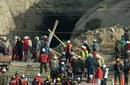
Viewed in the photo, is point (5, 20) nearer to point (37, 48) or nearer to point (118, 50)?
point (37, 48)

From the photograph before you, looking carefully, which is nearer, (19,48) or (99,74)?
(99,74)

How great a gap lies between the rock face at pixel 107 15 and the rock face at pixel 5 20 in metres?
7.22

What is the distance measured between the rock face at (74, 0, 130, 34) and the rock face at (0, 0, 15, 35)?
722 cm

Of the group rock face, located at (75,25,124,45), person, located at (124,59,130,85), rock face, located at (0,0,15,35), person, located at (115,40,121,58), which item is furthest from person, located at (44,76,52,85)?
rock face, located at (0,0,15,35)

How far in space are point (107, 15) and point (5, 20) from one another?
33.5 ft

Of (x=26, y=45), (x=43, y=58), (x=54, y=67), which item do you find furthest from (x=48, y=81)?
(x=26, y=45)

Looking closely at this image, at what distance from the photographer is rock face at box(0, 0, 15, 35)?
57284 mm

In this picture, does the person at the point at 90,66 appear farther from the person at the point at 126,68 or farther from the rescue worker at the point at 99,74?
the person at the point at 126,68

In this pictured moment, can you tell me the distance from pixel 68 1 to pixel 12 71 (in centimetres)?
1982

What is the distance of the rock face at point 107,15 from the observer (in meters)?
50.0

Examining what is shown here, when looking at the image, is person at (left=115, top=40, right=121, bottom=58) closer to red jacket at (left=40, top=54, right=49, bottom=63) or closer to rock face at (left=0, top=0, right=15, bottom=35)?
red jacket at (left=40, top=54, right=49, bottom=63)

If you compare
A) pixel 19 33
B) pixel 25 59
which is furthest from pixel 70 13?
pixel 25 59

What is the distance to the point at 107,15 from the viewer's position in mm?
51469

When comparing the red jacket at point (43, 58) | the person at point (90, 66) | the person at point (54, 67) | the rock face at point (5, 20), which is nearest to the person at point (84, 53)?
the person at point (90, 66)
